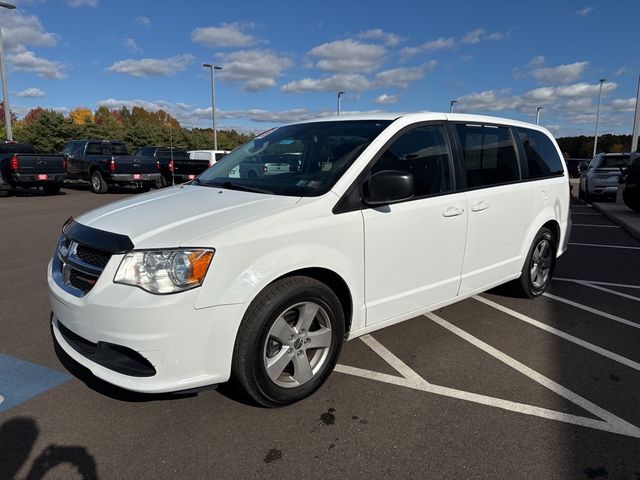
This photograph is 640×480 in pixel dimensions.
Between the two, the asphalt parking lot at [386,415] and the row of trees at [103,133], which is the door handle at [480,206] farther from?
the row of trees at [103,133]

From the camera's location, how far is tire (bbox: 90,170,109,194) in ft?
58.7

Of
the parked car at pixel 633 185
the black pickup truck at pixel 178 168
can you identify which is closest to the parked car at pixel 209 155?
the black pickup truck at pixel 178 168

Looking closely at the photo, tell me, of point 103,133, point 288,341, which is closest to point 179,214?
point 288,341

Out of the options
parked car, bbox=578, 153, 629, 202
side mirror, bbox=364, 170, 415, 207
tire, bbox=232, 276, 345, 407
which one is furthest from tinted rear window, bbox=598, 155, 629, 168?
tire, bbox=232, 276, 345, 407

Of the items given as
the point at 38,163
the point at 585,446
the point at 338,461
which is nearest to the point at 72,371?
the point at 338,461

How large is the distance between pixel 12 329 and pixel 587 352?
16.0ft

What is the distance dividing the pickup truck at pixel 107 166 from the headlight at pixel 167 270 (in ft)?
51.7

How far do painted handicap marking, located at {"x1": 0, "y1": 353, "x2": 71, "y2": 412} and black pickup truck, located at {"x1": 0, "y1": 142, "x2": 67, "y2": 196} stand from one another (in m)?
14.2

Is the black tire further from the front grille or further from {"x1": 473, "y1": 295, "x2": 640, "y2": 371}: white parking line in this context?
{"x1": 473, "y1": 295, "x2": 640, "y2": 371}: white parking line

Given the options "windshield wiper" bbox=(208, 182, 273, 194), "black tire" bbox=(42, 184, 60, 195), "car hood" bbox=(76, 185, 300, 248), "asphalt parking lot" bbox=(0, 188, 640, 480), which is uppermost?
"windshield wiper" bbox=(208, 182, 273, 194)

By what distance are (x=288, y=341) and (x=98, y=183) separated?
1733cm

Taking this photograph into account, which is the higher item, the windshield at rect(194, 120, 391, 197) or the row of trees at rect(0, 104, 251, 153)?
the row of trees at rect(0, 104, 251, 153)

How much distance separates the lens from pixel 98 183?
59.2ft

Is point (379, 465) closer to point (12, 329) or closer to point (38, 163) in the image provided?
point (12, 329)
